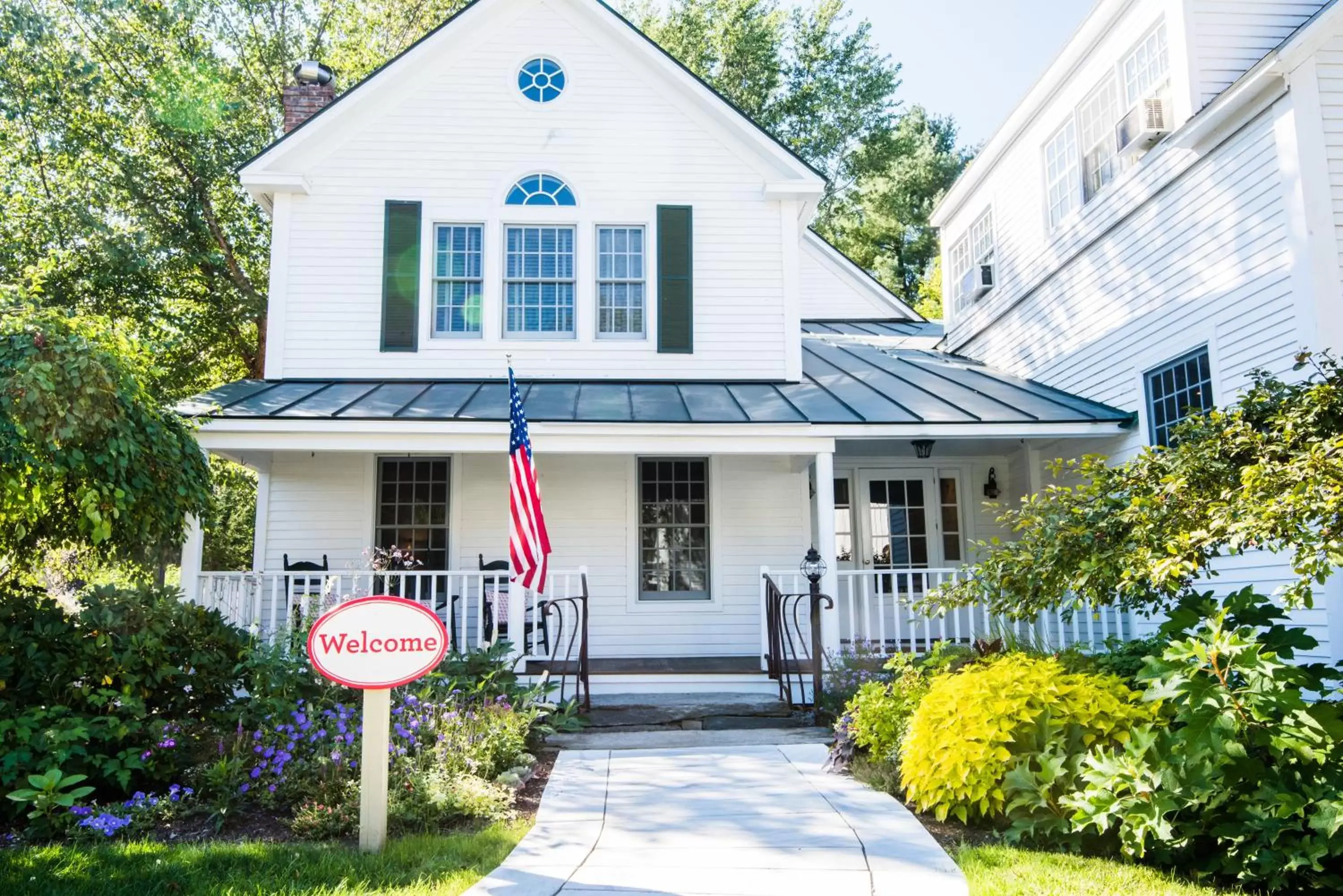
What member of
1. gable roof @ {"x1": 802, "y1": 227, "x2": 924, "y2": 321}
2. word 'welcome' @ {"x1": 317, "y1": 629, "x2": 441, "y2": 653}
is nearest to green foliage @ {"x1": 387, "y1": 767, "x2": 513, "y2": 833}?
word 'welcome' @ {"x1": 317, "y1": 629, "x2": 441, "y2": 653}

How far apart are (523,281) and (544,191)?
43.8 inches

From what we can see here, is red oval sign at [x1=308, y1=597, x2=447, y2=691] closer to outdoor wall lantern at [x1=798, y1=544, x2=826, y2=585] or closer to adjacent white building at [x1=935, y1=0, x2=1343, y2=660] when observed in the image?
outdoor wall lantern at [x1=798, y1=544, x2=826, y2=585]

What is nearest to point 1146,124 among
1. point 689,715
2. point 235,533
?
point 689,715

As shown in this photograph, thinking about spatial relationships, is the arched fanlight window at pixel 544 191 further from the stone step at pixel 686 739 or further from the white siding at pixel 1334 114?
the white siding at pixel 1334 114

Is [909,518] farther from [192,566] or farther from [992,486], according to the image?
[192,566]

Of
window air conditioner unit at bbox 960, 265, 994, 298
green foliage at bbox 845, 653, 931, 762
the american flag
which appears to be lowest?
green foliage at bbox 845, 653, 931, 762

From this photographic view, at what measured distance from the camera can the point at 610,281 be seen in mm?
11328

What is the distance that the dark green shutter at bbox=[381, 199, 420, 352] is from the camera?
35.9ft

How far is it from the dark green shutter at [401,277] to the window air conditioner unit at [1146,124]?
25.0ft

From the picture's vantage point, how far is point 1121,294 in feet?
33.0

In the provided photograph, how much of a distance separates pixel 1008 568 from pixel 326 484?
25.5ft

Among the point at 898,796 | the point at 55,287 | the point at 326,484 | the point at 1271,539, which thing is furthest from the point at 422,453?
the point at 55,287

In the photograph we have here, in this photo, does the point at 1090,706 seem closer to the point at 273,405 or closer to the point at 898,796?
the point at 898,796

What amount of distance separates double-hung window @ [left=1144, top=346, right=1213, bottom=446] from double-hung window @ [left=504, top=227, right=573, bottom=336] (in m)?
6.29
